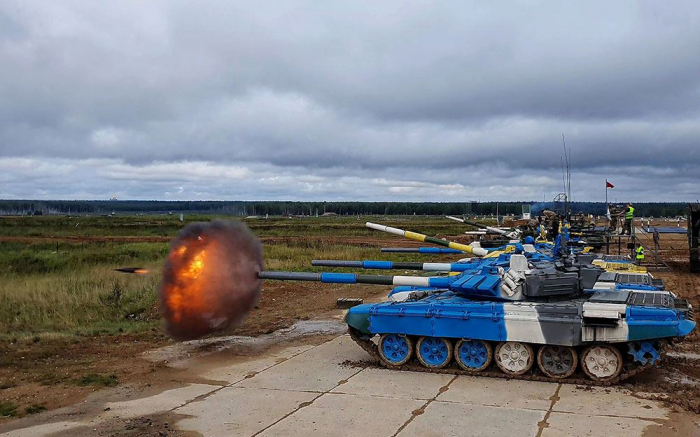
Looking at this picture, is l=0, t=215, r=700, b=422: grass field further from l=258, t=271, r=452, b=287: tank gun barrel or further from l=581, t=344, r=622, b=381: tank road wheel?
l=258, t=271, r=452, b=287: tank gun barrel

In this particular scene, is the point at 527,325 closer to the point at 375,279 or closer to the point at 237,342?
the point at 375,279

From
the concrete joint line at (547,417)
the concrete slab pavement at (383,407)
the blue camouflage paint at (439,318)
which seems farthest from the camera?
the blue camouflage paint at (439,318)

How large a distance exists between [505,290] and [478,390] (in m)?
2.17

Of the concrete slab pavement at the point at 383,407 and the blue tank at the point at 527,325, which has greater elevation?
the blue tank at the point at 527,325

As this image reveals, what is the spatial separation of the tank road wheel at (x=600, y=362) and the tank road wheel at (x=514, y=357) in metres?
0.93

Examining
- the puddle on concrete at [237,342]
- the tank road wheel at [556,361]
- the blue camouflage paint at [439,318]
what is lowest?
the puddle on concrete at [237,342]

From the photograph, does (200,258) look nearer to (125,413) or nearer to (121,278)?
(125,413)

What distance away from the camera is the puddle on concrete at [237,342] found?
48.3 feet

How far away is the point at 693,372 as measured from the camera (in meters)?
12.7

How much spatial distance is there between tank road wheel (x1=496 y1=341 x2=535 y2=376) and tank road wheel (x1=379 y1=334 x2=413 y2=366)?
1727mm

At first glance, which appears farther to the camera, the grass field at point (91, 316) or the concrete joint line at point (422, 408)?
the grass field at point (91, 316)

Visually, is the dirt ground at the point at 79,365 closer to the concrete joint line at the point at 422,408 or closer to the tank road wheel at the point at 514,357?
the concrete joint line at the point at 422,408

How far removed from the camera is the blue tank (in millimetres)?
11531

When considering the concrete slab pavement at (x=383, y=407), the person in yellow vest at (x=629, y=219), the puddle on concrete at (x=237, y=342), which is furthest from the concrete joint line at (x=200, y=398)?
the person in yellow vest at (x=629, y=219)
